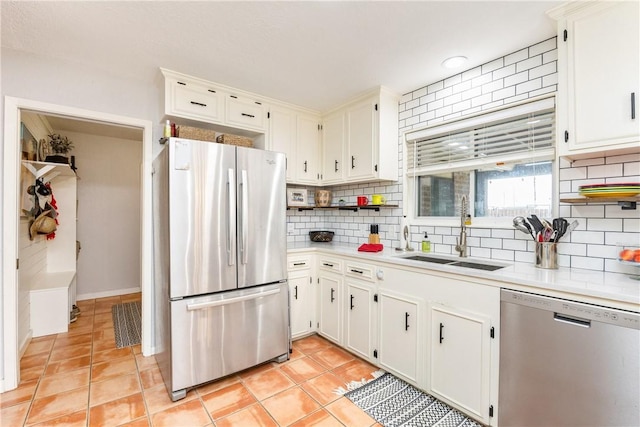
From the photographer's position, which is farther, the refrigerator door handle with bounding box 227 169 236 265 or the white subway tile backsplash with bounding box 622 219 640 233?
the refrigerator door handle with bounding box 227 169 236 265

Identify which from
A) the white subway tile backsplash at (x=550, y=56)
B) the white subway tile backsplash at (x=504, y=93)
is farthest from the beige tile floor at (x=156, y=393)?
the white subway tile backsplash at (x=550, y=56)

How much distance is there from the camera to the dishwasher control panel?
4.09 feet

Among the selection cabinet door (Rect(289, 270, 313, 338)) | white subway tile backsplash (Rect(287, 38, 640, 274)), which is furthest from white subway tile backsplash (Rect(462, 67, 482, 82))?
cabinet door (Rect(289, 270, 313, 338))

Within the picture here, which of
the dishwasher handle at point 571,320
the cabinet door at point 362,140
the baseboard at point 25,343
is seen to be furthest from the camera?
the cabinet door at point 362,140

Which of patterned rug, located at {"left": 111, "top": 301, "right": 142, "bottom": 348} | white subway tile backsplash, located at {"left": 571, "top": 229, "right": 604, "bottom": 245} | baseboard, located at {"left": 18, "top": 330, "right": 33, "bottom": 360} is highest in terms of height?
white subway tile backsplash, located at {"left": 571, "top": 229, "right": 604, "bottom": 245}

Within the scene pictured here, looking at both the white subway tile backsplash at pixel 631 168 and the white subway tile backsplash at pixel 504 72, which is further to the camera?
the white subway tile backsplash at pixel 504 72

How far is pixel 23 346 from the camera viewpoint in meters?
2.65

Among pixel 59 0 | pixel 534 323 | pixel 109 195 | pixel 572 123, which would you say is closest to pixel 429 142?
pixel 572 123

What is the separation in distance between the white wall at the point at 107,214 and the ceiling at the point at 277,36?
8.62ft

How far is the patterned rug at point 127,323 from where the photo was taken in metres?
2.95

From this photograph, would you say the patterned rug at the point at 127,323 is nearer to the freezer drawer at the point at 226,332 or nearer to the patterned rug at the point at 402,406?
the freezer drawer at the point at 226,332

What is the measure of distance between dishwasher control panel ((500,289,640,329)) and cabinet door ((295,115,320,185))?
7.55 ft

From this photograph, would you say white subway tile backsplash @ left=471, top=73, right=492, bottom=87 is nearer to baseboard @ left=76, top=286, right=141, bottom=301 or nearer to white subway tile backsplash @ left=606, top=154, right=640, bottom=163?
white subway tile backsplash @ left=606, top=154, right=640, bottom=163

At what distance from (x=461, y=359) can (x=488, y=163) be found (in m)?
1.51
